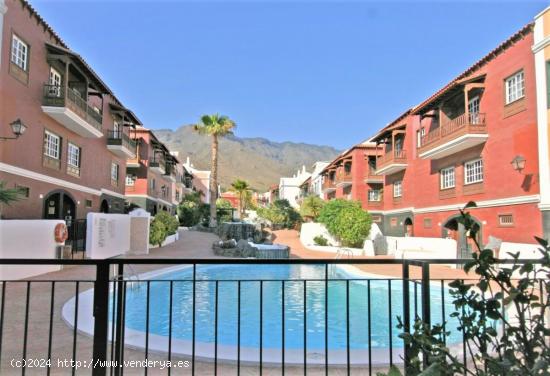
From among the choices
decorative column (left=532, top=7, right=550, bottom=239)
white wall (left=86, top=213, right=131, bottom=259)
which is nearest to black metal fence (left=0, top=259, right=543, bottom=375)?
white wall (left=86, top=213, right=131, bottom=259)

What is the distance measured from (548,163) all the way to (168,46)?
15.6 m

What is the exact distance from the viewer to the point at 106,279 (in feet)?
8.71

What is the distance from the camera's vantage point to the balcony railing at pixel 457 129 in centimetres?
1600

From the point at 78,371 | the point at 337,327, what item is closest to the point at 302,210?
the point at 337,327

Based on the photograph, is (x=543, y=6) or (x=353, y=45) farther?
(x=353, y=45)

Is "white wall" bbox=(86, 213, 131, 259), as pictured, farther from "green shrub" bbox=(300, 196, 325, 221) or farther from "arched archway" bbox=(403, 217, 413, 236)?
"green shrub" bbox=(300, 196, 325, 221)

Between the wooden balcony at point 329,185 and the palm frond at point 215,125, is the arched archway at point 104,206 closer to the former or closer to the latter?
the palm frond at point 215,125

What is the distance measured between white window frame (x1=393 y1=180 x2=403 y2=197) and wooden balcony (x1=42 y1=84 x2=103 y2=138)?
63.3ft

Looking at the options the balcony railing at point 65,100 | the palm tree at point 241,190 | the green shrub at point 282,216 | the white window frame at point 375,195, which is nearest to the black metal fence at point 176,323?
the balcony railing at point 65,100

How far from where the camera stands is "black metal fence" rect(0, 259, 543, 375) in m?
2.75

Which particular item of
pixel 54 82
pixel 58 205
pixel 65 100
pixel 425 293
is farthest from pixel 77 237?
pixel 425 293

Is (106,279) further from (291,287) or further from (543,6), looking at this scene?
(543,6)

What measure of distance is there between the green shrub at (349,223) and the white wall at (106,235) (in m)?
12.0

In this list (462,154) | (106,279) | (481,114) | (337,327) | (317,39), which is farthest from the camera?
(462,154)
